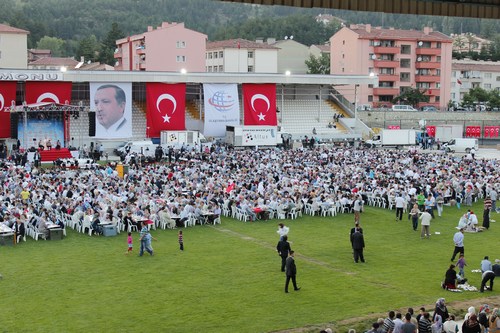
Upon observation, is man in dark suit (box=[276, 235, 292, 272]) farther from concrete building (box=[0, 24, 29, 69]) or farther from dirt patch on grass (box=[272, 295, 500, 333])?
concrete building (box=[0, 24, 29, 69])

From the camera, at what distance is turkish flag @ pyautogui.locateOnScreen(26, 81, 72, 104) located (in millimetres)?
47094

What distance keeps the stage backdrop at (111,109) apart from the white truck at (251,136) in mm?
6893

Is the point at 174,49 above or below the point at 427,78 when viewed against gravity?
above

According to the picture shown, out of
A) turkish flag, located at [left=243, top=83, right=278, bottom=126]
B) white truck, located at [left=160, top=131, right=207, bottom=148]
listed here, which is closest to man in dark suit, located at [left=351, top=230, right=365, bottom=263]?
white truck, located at [left=160, top=131, right=207, bottom=148]

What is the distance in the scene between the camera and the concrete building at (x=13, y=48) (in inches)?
2975

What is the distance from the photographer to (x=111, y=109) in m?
48.7

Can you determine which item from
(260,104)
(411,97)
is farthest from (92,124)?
(411,97)

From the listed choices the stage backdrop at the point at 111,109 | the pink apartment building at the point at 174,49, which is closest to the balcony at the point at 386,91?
the pink apartment building at the point at 174,49

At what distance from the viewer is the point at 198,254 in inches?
902

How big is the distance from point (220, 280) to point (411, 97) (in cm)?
7076

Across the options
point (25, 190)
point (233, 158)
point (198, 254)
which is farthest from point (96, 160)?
point (198, 254)

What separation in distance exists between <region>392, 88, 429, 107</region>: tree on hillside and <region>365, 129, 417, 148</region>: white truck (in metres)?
30.0

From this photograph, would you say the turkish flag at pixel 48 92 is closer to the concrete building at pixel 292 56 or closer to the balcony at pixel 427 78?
the balcony at pixel 427 78

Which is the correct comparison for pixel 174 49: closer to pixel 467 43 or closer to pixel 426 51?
pixel 426 51
